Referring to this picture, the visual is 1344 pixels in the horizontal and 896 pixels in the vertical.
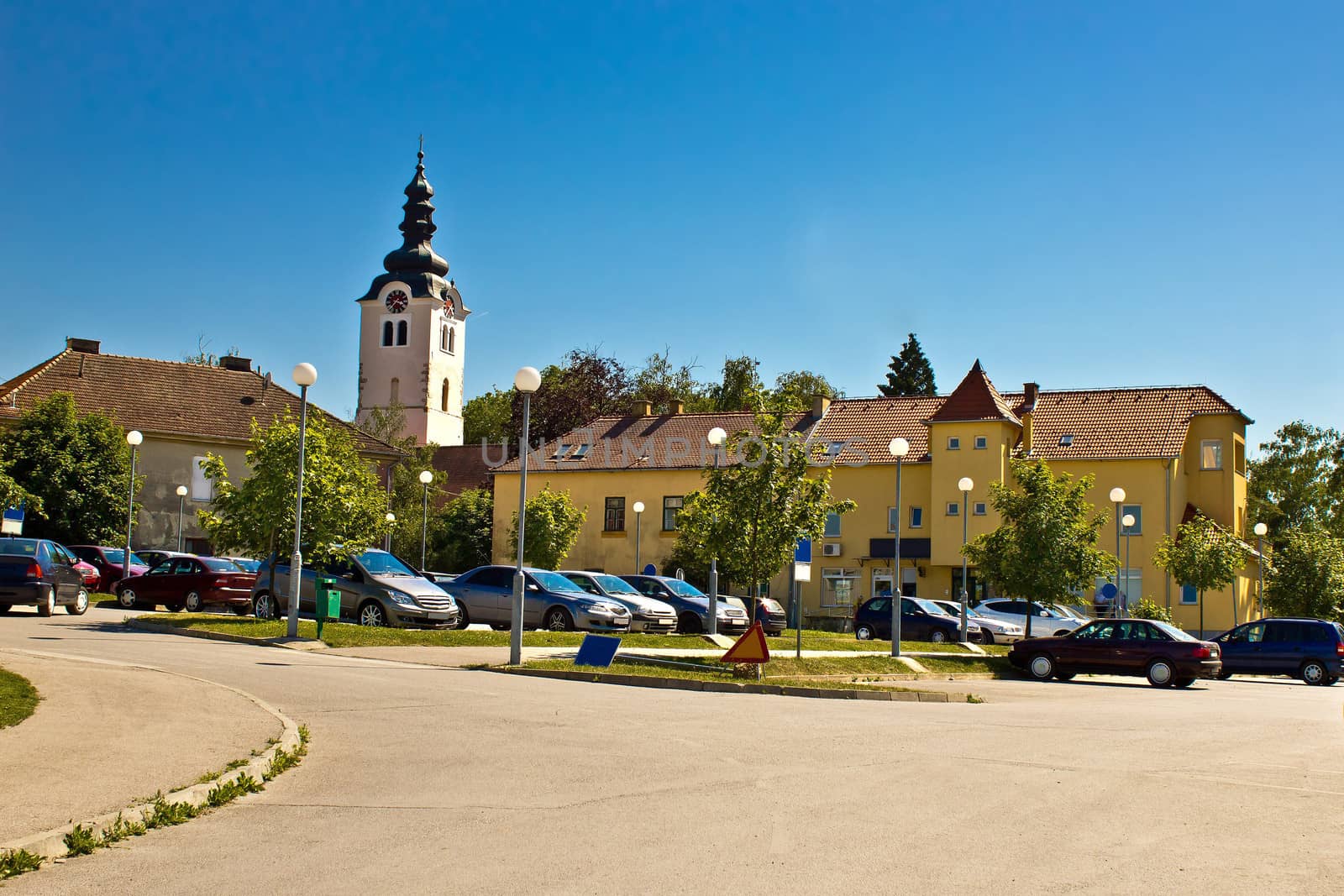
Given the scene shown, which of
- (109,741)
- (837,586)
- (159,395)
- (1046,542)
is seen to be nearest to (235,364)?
(159,395)

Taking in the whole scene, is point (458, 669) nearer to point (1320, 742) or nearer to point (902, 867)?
point (1320, 742)

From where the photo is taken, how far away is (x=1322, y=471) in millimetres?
83938

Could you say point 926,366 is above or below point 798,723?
above

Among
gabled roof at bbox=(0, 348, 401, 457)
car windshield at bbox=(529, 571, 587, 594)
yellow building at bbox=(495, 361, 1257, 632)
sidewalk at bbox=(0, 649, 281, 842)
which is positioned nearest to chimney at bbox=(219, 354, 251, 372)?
gabled roof at bbox=(0, 348, 401, 457)

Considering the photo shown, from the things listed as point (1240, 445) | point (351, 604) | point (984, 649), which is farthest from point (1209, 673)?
point (1240, 445)

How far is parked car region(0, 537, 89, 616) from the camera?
24.9m

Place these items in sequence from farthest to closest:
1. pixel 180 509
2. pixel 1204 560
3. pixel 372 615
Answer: pixel 180 509
pixel 1204 560
pixel 372 615

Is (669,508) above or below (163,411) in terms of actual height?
below

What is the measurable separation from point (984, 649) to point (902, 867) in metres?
25.5

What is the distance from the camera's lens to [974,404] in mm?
56625

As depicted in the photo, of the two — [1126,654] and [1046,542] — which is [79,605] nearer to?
[1126,654]

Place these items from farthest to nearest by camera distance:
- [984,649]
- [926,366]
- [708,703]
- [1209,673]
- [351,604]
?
[926,366]
[984,649]
[351,604]
[1209,673]
[708,703]

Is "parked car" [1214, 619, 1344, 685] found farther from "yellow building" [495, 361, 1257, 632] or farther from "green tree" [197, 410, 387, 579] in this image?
"yellow building" [495, 361, 1257, 632]

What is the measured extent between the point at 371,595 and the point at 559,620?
411cm
